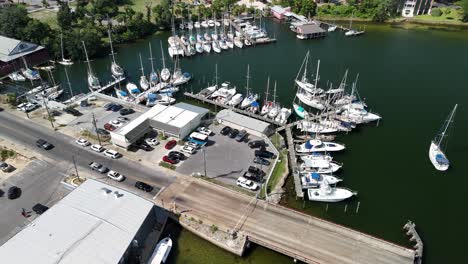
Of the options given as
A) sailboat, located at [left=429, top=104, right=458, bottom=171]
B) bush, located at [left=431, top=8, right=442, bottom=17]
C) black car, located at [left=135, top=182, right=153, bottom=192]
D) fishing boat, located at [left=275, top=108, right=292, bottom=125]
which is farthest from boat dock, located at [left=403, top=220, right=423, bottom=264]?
bush, located at [left=431, top=8, right=442, bottom=17]

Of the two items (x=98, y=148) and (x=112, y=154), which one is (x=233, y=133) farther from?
(x=98, y=148)

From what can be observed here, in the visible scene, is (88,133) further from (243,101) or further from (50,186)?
(243,101)

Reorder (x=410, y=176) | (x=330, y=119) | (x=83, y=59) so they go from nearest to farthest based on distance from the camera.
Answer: (x=410, y=176), (x=330, y=119), (x=83, y=59)

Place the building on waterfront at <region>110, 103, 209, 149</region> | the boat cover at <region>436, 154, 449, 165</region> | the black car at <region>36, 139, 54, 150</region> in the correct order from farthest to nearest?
the boat cover at <region>436, 154, 449, 165</region> < the black car at <region>36, 139, 54, 150</region> < the building on waterfront at <region>110, 103, 209, 149</region>

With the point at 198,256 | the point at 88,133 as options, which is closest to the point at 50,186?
the point at 88,133

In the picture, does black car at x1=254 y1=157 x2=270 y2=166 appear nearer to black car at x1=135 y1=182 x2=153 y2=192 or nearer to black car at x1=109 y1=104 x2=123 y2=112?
black car at x1=135 y1=182 x2=153 y2=192
